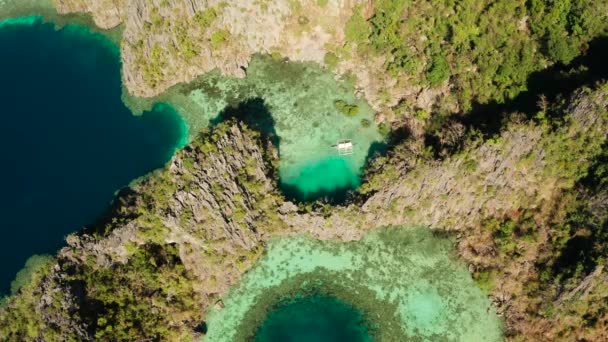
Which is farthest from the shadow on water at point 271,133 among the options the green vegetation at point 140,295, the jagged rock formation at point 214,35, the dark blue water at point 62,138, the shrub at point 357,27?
the green vegetation at point 140,295

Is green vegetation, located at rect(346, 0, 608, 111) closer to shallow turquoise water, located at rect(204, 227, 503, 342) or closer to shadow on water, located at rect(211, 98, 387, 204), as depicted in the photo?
shadow on water, located at rect(211, 98, 387, 204)

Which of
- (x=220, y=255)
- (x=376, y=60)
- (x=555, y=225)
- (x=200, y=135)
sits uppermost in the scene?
(x=376, y=60)

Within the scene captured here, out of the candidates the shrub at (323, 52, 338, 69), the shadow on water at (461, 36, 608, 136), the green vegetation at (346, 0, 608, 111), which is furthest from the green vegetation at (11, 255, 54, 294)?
the shadow on water at (461, 36, 608, 136)

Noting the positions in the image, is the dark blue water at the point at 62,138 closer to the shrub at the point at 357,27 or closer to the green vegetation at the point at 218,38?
the green vegetation at the point at 218,38

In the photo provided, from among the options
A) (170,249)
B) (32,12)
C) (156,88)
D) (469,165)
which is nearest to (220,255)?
(170,249)

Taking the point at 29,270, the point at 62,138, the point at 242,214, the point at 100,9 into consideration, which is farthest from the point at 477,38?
the point at 29,270

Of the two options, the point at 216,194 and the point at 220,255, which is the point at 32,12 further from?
the point at 220,255
